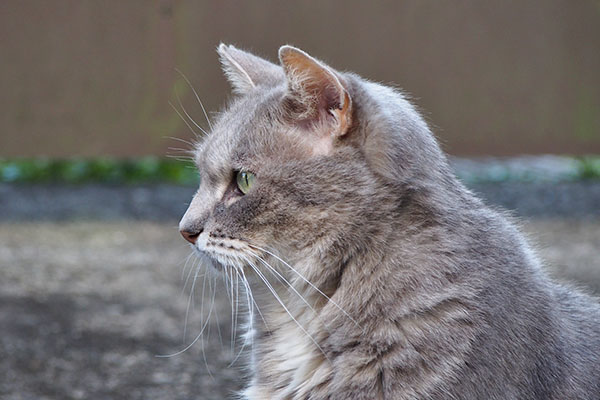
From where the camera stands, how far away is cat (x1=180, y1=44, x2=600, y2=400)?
74.7 inches

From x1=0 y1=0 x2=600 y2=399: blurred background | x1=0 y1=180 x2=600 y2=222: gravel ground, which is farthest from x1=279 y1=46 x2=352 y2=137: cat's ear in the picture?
x1=0 y1=180 x2=600 y2=222: gravel ground

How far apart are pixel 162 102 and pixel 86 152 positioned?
65 cm

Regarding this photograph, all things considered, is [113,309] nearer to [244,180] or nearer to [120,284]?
[120,284]

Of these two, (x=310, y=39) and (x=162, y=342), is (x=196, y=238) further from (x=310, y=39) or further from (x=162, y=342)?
(x=310, y=39)

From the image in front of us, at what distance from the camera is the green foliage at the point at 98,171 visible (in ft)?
21.2

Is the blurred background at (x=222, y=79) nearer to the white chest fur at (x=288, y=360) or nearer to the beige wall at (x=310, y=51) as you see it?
the beige wall at (x=310, y=51)

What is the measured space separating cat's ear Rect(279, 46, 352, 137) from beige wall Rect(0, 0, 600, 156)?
3.06 meters

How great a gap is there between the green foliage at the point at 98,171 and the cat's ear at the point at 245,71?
3946mm

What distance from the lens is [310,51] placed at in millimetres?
5184

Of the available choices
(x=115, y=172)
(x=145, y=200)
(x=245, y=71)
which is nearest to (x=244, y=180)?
(x=245, y=71)

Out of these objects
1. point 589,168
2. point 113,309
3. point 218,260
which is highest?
point 589,168

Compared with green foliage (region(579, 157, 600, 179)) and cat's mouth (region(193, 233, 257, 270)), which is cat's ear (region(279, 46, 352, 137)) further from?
green foliage (region(579, 157, 600, 179))

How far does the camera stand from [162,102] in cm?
530

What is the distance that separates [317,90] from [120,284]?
8.23ft
